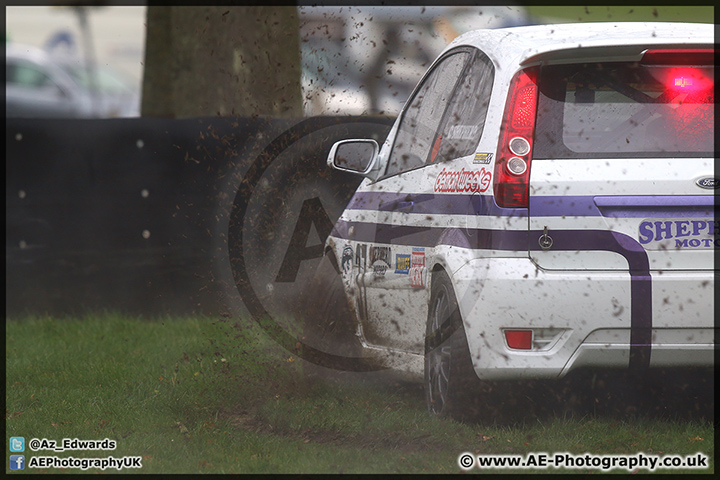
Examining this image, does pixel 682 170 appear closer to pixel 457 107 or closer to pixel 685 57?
pixel 685 57

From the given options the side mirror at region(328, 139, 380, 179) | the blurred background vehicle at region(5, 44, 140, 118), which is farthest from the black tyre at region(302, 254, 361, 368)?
the blurred background vehicle at region(5, 44, 140, 118)

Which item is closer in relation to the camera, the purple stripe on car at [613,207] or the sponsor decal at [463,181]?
the purple stripe on car at [613,207]

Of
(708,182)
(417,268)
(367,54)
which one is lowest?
(417,268)

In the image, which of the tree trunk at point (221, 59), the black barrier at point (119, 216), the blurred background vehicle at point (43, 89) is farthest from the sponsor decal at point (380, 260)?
the blurred background vehicle at point (43, 89)

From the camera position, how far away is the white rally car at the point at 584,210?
365cm

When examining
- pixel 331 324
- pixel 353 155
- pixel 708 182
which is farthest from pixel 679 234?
pixel 331 324

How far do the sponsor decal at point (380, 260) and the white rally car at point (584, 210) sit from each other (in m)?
0.73

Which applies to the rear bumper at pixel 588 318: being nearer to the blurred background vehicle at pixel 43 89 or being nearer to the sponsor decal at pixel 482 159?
the sponsor decal at pixel 482 159

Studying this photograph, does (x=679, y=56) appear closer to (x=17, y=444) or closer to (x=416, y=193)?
(x=416, y=193)

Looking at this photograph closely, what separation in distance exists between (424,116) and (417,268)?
0.98 m

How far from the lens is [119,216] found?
7.87m

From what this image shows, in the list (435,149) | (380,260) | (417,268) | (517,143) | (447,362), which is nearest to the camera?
(517,143)

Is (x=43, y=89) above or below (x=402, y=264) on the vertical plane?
above
